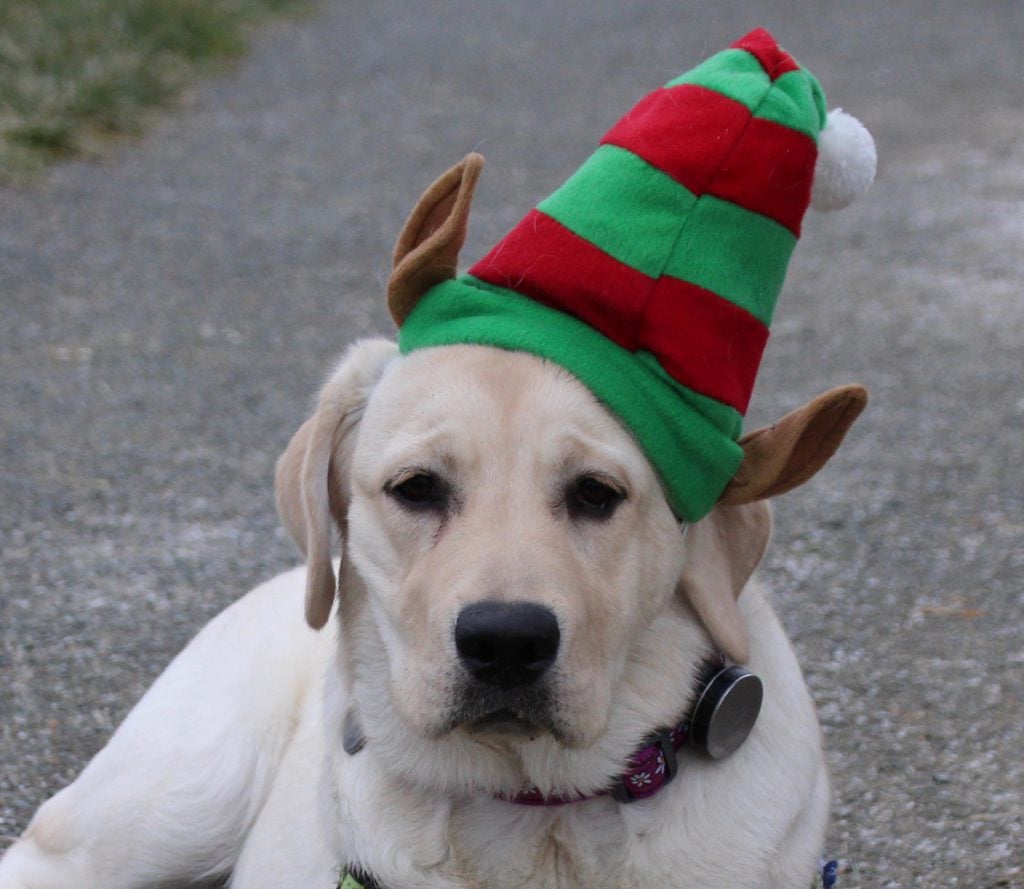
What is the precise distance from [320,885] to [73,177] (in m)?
7.36

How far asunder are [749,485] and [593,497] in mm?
312

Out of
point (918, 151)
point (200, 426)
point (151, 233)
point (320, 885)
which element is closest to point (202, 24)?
point (151, 233)

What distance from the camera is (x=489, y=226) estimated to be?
8.66 meters

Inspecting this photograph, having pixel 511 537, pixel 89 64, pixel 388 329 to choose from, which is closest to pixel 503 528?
pixel 511 537

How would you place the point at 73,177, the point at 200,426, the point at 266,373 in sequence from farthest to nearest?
the point at 73,177 → the point at 266,373 → the point at 200,426

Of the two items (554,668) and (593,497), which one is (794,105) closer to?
(593,497)

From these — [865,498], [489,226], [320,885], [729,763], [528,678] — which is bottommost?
[489,226]

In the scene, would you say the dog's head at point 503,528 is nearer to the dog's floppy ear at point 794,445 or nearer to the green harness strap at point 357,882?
the dog's floppy ear at point 794,445

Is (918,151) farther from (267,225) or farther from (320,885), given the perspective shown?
(320,885)

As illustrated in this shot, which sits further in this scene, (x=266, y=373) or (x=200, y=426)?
(x=266, y=373)

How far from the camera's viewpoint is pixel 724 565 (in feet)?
8.57

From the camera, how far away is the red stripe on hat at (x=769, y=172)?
2.42m

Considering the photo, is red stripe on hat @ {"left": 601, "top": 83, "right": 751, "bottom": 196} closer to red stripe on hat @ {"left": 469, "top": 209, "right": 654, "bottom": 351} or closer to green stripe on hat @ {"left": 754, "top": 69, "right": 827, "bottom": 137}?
green stripe on hat @ {"left": 754, "top": 69, "right": 827, "bottom": 137}

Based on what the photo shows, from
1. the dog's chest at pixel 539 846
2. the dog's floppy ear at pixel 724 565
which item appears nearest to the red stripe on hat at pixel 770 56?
the dog's floppy ear at pixel 724 565
